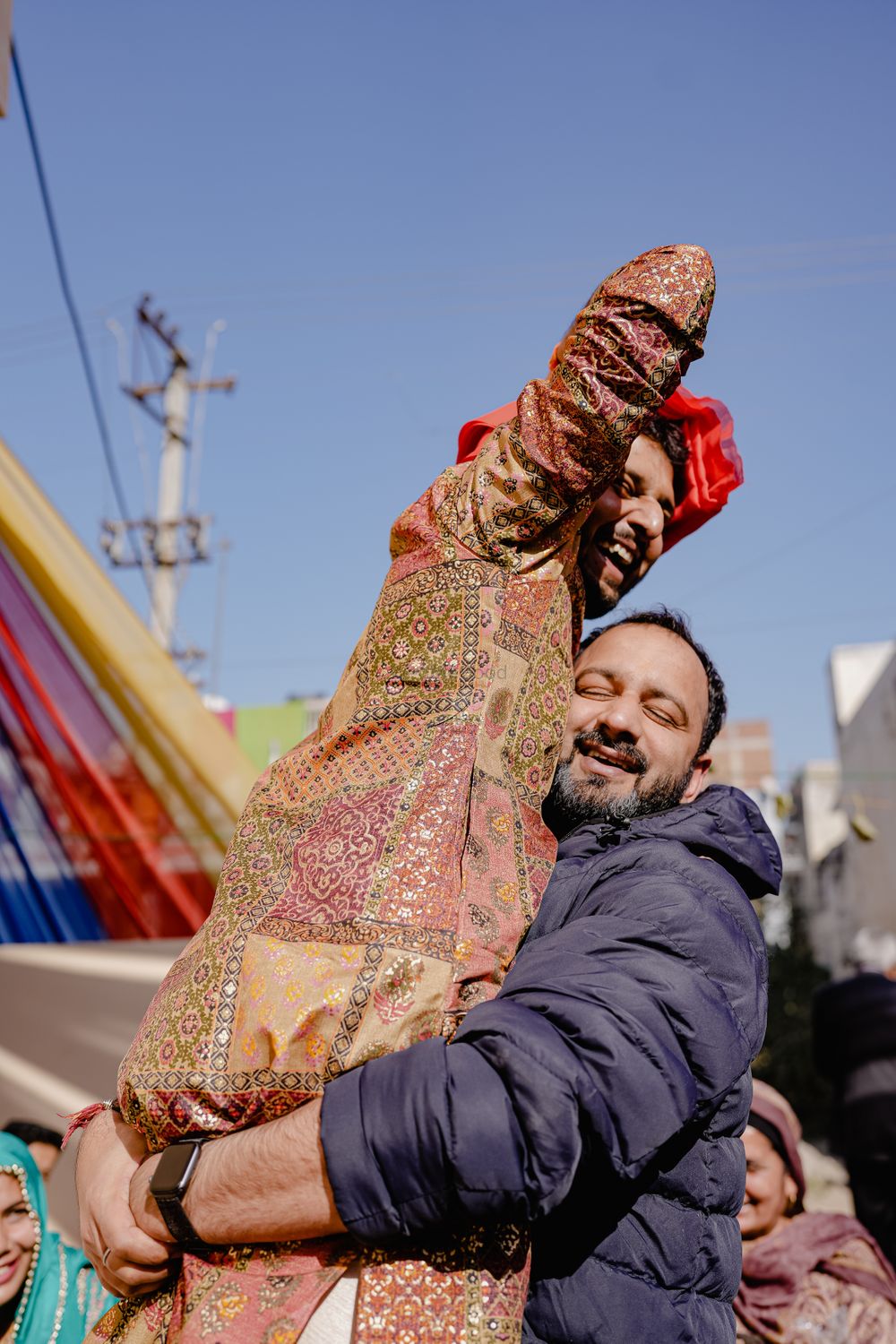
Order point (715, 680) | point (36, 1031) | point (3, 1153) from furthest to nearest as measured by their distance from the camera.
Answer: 1. point (36, 1031)
2. point (3, 1153)
3. point (715, 680)

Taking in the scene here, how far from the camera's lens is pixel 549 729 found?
6.09 feet

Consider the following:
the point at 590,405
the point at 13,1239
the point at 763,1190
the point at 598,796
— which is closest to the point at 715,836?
the point at 598,796

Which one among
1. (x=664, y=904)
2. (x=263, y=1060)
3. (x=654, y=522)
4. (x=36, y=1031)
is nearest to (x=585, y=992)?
(x=664, y=904)

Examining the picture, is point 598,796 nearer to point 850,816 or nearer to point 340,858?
point 340,858

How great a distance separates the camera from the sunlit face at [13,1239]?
129 inches

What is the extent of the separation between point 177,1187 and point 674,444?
1.57 m

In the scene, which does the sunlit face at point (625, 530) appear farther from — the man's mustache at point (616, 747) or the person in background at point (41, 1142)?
the person in background at point (41, 1142)

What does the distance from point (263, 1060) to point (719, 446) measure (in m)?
1.44

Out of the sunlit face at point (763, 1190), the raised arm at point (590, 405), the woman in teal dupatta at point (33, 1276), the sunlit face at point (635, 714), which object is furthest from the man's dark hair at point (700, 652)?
the woman in teal dupatta at point (33, 1276)

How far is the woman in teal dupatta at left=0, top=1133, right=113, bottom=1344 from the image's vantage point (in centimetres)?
329

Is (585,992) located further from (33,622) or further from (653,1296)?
(33,622)

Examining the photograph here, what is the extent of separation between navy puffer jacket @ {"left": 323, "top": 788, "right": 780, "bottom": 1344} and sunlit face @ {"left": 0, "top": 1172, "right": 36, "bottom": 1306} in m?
2.37

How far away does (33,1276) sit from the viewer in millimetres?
3338

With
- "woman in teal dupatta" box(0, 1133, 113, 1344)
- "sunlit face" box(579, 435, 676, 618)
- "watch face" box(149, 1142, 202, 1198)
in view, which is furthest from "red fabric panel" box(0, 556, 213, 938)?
"watch face" box(149, 1142, 202, 1198)
